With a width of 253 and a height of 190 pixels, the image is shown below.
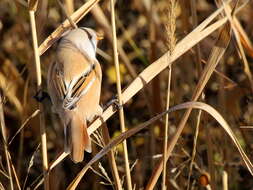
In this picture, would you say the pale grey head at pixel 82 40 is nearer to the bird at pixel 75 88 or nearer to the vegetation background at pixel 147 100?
the bird at pixel 75 88

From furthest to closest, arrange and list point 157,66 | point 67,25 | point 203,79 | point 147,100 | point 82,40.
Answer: point 147,100 < point 82,40 < point 67,25 < point 157,66 < point 203,79

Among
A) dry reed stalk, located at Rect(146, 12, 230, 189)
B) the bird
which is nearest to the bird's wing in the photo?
the bird

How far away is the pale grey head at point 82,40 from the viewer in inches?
97.5

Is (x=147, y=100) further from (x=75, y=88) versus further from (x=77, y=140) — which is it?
(x=77, y=140)

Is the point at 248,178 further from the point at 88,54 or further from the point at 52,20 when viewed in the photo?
the point at 52,20

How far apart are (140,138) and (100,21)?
3.57 ft

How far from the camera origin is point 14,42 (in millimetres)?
4078

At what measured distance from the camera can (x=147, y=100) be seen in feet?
9.24

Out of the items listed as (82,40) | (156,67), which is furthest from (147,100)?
(156,67)

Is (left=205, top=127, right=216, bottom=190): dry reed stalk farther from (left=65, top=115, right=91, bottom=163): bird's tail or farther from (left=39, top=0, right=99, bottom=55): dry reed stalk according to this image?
(left=39, top=0, right=99, bottom=55): dry reed stalk

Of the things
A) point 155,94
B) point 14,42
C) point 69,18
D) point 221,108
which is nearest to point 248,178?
point 221,108

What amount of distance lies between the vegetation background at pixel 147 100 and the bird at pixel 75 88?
0.12m

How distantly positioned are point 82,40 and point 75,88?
1.03 ft

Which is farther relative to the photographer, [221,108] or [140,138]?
[140,138]
